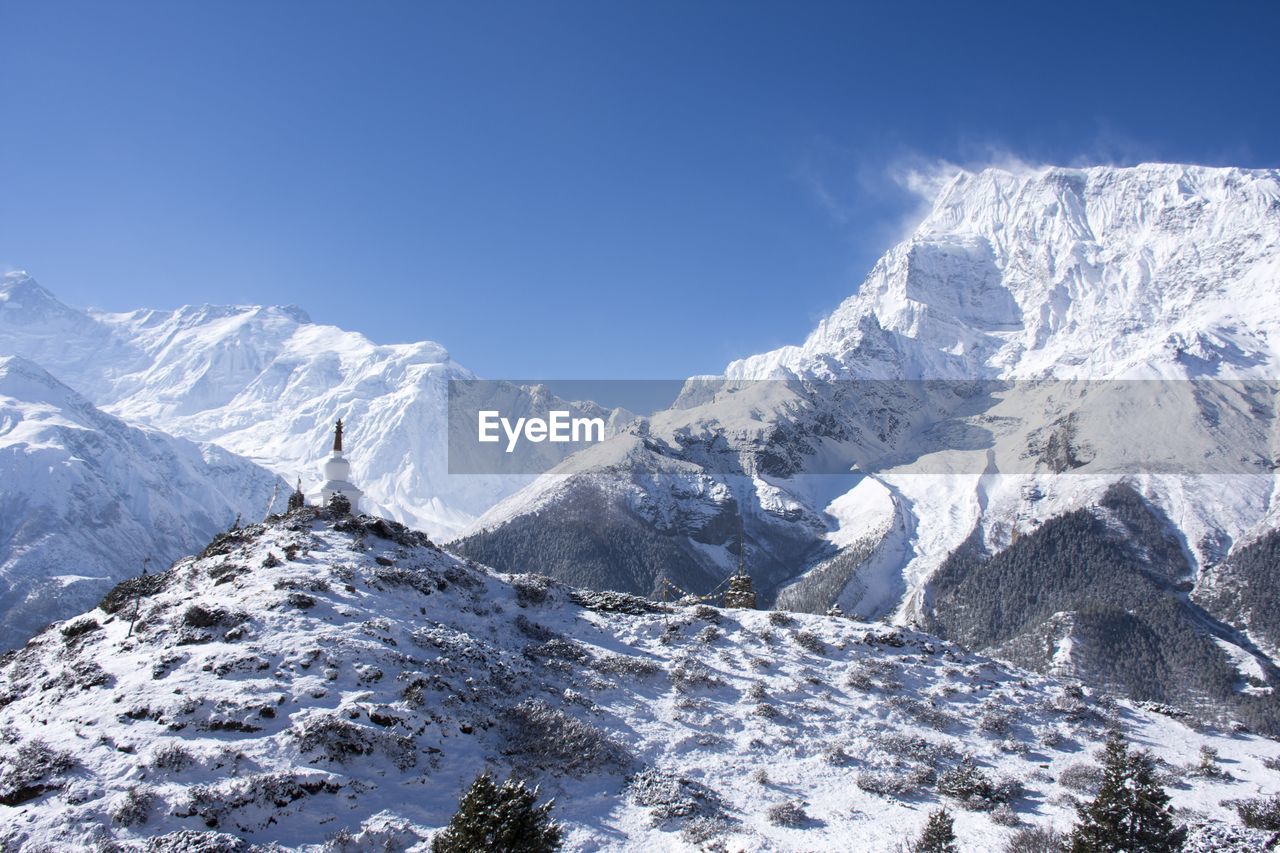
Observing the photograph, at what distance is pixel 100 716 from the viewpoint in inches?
1196

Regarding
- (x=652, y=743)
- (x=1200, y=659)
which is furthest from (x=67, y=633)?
(x=1200, y=659)

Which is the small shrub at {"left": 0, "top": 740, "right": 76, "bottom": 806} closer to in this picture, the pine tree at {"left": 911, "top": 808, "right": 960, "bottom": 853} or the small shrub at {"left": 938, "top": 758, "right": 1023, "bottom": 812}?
the pine tree at {"left": 911, "top": 808, "right": 960, "bottom": 853}

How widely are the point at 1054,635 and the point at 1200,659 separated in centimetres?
3040

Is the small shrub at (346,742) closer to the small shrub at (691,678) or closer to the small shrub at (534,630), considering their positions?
the small shrub at (534,630)

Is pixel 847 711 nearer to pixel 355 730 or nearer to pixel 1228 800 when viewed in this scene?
pixel 1228 800

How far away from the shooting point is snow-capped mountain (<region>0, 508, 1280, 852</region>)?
2772 centimetres

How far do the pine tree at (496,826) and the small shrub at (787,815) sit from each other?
12647mm

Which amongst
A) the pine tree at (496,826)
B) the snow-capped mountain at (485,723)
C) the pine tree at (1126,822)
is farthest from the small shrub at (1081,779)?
the pine tree at (496,826)

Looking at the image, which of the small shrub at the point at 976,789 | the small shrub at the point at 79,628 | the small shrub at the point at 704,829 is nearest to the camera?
the small shrub at the point at 704,829

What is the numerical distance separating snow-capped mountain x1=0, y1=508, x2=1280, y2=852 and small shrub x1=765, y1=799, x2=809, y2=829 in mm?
120

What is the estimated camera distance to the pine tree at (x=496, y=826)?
23.0 m

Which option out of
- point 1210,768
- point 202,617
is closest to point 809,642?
point 1210,768

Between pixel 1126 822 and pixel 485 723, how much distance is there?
82.5ft

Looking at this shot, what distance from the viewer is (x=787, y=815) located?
109 feet
